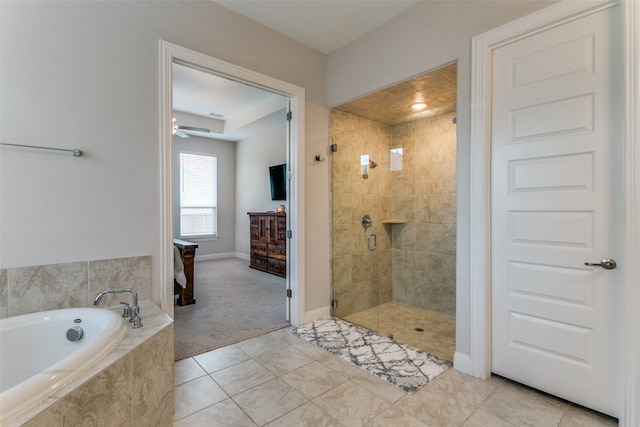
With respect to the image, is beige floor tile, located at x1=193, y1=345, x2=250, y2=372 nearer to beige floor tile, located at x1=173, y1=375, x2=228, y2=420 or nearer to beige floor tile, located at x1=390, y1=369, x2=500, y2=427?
beige floor tile, located at x1=173, y1=375, x2=228, y2=420

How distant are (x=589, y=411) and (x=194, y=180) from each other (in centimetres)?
712

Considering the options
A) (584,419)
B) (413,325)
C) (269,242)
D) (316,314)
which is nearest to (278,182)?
(269,242)

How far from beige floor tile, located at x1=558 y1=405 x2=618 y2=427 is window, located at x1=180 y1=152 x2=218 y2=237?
22.1ft

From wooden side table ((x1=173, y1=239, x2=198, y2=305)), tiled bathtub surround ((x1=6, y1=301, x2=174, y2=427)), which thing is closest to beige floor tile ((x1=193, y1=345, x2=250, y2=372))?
tiled bathtub surround ((x1=6, y1=301, x2=174, y2=427))

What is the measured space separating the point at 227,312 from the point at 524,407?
288cm

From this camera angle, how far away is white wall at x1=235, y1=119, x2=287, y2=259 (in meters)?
6.27

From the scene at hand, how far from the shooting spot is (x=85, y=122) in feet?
6.38

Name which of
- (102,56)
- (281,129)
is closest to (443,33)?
(102,56)

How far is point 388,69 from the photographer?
2754mm

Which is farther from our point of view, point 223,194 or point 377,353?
point 223,194

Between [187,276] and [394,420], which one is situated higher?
[187,276]

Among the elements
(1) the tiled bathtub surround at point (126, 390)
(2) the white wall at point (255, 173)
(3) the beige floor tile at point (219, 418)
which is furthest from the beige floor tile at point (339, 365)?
(2) the white wall at point (255, 173)

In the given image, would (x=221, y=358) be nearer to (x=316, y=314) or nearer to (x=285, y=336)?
(x=285, y=336)

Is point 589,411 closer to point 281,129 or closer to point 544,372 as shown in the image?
point 544,372
